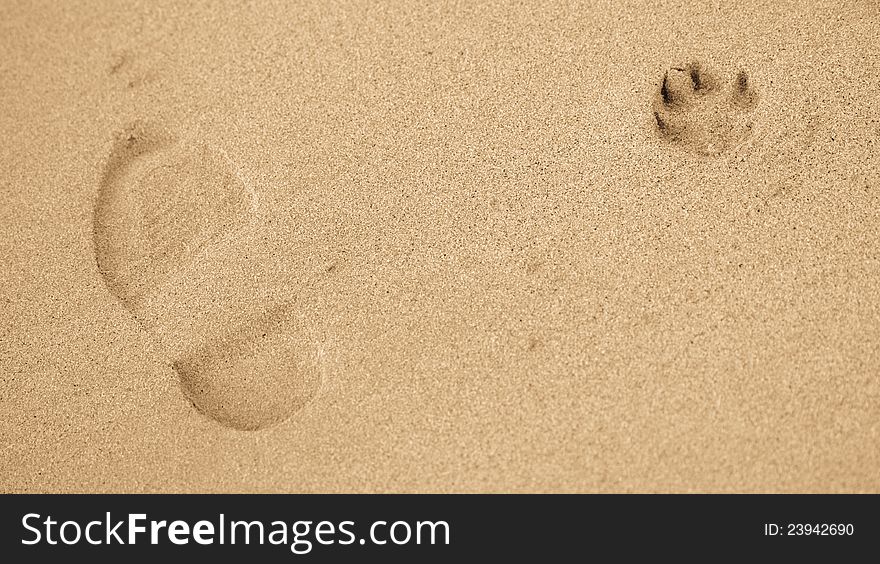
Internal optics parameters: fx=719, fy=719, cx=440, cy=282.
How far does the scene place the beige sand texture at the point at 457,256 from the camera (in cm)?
135

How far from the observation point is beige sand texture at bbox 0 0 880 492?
4.42 ft

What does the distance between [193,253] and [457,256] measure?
57cm

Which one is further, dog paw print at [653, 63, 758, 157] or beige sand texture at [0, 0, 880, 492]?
dog paw print at [653, 63, 758, 157]

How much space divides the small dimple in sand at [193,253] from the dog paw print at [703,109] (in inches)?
34.9

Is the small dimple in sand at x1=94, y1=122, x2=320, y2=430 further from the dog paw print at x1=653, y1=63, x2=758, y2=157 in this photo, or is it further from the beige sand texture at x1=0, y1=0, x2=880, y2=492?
the dog paw print at x1=653, y1=63, x2=758, y2=157

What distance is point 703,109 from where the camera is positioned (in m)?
1.51

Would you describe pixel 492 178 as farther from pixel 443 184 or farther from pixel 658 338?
pixel 658 338

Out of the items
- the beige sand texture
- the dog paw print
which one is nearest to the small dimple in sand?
the beige sand texture

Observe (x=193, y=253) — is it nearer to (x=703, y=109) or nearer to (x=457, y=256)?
(x=457, y=256)

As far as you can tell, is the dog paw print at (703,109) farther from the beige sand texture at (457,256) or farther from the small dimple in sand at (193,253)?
the small dimple in sand at (193,253)

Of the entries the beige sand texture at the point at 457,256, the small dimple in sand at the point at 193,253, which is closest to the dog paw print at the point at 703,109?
the beige sand texture at the point at 457,256

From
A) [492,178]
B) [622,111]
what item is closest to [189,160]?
[492,178]

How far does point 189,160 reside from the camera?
1622mm
